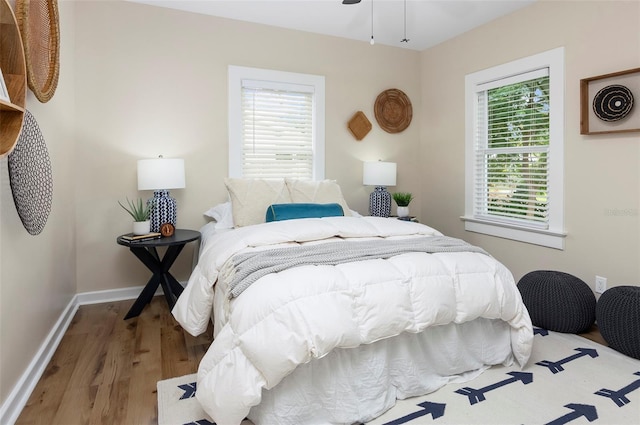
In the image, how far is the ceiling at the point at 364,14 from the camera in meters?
3.50

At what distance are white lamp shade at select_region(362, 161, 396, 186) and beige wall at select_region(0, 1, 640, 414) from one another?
0.27 meters

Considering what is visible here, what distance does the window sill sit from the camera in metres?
3.35

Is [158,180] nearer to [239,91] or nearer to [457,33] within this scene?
[239,91]

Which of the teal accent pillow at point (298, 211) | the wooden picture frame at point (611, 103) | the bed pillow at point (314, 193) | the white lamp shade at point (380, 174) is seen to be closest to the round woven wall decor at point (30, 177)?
the teal accent pillow at point (298, 211)

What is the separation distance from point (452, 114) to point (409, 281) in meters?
2.91

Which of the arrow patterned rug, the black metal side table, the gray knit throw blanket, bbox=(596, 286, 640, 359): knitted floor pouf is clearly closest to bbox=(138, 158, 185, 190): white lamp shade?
the black metal side table

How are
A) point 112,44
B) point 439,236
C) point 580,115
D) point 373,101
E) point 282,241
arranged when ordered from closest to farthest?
point 282,241
point 439,236
point 580,115
point 112,44
point 373,101

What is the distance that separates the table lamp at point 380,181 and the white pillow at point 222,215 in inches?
59.6

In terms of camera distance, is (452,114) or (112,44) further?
(452,114)

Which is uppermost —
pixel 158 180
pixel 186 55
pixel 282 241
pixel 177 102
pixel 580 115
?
pixel 186 55

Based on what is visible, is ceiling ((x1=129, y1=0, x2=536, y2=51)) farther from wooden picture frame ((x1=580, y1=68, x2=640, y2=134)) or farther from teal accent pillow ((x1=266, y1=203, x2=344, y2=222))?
teal accent pillow ((x1=266, y1=203, x2=344, y2=222))

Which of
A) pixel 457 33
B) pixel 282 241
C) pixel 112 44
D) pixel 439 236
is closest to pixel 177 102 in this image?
pixel 112 44

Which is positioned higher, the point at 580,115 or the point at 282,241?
the point at 580,115

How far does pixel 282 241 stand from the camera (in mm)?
2465
